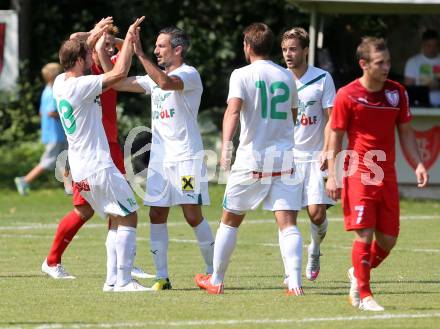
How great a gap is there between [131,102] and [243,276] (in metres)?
15.5

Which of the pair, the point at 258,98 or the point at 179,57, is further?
the point at 179,57

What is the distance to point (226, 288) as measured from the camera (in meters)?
10.6

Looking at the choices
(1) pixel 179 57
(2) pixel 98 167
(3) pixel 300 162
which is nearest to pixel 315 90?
(3) pixel 300 162

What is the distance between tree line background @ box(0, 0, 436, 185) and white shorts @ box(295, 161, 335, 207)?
13.7 m

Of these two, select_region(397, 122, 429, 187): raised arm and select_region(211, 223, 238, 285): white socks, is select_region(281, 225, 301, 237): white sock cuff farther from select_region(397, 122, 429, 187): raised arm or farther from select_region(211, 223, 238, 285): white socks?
select_region(397, 122, 429, 187): raised arm

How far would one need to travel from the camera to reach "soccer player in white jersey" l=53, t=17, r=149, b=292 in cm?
1023

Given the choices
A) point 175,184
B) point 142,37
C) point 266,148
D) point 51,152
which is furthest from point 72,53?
point 142,37

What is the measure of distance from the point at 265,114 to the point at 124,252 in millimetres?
1659

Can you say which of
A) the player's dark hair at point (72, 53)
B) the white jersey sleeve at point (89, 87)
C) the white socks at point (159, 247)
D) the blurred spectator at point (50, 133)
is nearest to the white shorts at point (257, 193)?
the white socks at point (159, 247)

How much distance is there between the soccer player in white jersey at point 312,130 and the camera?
11375 millimetres

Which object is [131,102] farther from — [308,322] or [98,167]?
[308,322]

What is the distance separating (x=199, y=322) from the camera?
8.48 metres

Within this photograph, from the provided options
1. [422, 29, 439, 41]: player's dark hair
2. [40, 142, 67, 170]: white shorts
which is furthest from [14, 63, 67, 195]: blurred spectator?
[422, 29, 439, 41]: player's dark hair

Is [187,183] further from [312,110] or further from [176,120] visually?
[312,110]
